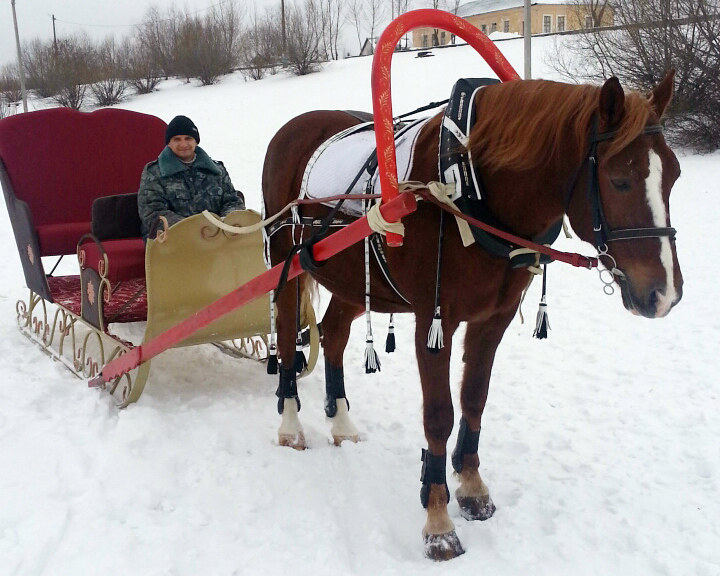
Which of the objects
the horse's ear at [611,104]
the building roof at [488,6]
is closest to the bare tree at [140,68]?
the building roof at [488,6]

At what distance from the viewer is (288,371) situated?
3.54 m

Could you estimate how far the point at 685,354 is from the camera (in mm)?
4473

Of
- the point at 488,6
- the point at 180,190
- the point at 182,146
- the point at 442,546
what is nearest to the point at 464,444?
the point at 442,546

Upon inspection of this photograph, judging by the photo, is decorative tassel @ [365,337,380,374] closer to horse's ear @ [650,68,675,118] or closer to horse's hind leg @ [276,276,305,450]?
horse's hind leg @ [276,276,305,450]

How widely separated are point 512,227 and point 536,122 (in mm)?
370

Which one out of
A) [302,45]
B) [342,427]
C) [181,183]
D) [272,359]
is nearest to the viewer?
[272,359]

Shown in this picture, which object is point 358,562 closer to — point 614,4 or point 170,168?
point 170,168

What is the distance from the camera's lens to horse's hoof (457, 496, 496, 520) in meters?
2.69

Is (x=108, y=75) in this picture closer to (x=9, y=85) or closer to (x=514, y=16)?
(x=9, y=85)

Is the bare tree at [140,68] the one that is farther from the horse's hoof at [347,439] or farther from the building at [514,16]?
the horse's hoof at [347,439]

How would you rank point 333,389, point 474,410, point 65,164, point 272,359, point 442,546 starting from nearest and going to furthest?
point 442,546 < point 474,410 < point 272,359 < point 333,389 < point 65,164

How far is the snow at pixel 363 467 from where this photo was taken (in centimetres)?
240

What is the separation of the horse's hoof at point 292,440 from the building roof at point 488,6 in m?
42.3

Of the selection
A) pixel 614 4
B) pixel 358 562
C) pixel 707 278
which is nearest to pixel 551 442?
pixel 358 562
